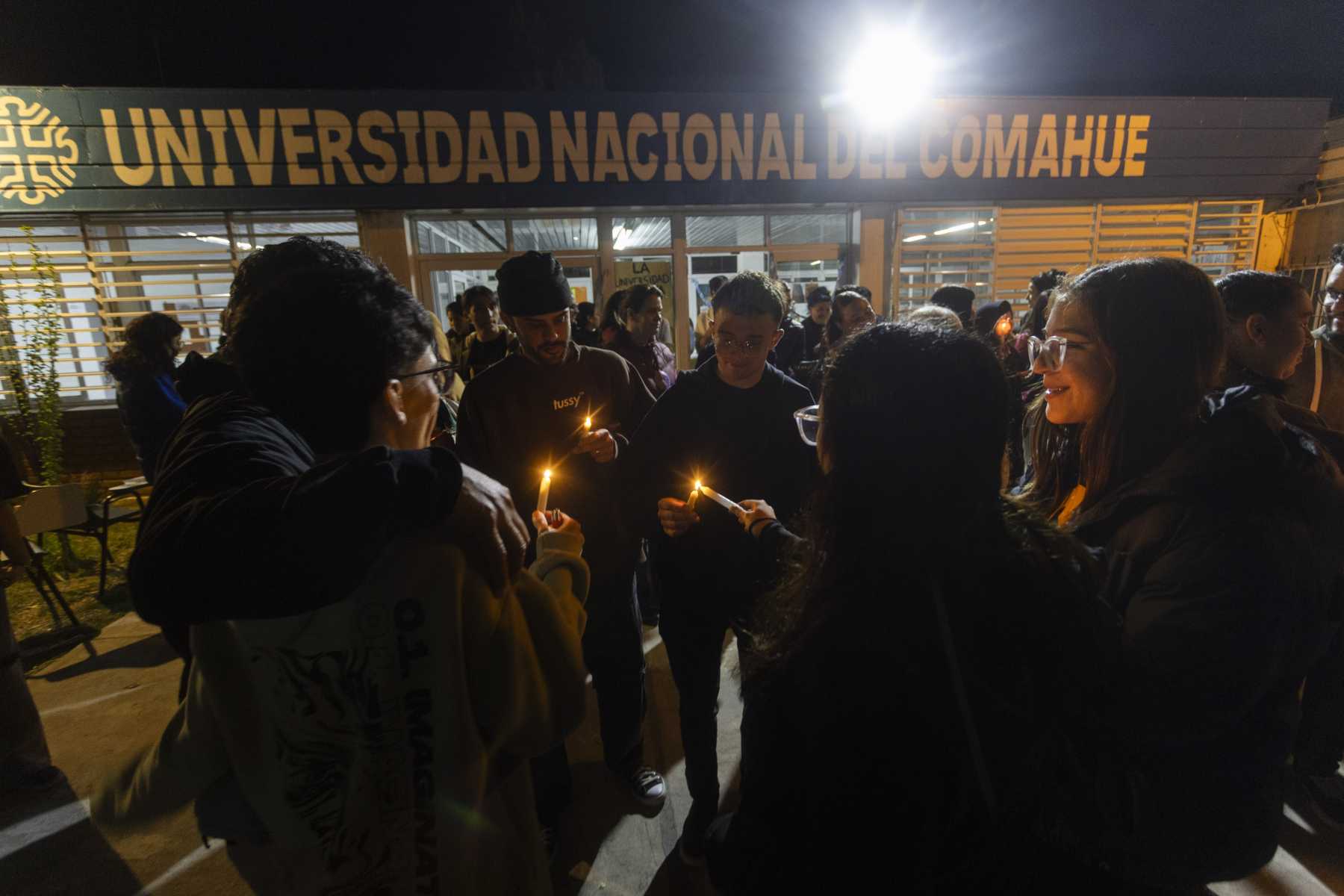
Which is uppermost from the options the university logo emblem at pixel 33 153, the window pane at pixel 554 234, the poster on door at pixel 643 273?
the university logo emblem at pixel 33 153

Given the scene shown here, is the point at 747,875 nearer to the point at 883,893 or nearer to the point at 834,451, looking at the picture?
the point at 883,893

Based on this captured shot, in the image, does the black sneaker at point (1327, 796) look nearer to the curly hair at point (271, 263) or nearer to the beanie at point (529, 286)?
the beanie at point (529, 286)

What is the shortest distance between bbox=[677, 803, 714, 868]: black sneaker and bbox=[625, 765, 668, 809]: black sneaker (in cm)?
33

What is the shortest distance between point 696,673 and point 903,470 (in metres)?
1.79

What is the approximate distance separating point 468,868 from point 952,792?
992mm

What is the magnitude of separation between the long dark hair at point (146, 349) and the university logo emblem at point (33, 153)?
5.04 metres

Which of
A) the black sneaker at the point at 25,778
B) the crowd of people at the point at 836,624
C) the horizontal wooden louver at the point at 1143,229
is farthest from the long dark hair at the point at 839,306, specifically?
the horizontal wooden louver at the point at 1143,229

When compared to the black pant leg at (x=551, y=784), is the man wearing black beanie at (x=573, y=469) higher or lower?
higher

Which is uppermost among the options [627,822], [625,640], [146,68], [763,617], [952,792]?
[146,68]

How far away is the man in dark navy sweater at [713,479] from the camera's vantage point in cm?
252

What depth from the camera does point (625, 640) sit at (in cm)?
300

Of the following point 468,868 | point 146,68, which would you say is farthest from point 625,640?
point 146,68

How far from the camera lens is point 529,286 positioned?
282 cm

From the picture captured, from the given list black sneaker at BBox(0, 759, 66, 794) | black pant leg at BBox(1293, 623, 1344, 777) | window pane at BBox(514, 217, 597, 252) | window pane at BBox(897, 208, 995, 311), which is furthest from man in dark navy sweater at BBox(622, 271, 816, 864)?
window pane at BBox(897, 208, 995, 311)
